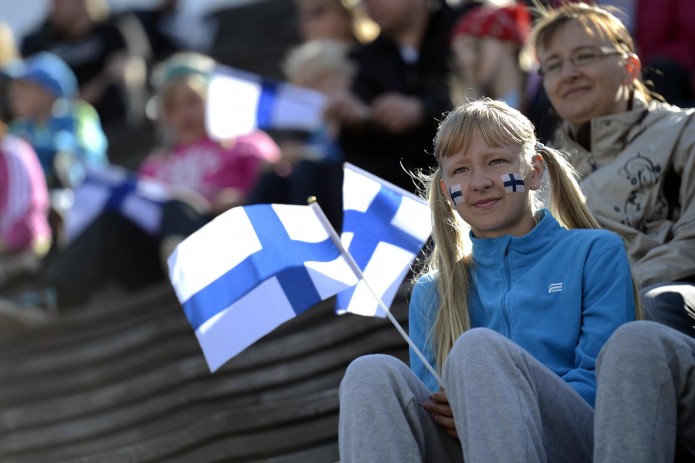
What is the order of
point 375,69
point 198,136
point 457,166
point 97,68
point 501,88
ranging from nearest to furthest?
1. point 457,166
2. point 501,88
3. point 375,69
4. point 198,136
5. point 97,68

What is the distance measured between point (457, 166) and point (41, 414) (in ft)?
9.86

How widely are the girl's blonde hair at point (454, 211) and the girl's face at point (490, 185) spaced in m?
0.02

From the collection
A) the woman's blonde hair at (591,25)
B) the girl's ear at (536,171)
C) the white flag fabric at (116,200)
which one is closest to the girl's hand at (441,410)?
the girl's ear at (536,171)

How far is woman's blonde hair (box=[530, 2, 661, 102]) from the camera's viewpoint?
15.2 ft

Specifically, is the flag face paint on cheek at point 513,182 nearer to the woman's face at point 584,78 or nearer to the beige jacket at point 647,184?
the beige jacket at point 647,184

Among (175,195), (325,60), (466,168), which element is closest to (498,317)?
(466,168)

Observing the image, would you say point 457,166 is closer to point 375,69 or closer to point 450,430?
point 450,430

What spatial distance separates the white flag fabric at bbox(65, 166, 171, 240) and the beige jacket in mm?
3145

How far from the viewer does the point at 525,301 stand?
12.6 feet

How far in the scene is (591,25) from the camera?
4.63m

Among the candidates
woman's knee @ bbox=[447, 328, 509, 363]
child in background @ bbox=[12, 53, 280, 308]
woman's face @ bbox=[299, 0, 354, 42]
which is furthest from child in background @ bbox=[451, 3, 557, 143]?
woman's knee @ bbox=[447, 328, 509, 363]

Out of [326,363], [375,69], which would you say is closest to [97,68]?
[375,69]

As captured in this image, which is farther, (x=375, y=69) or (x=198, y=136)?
(x=198, y=136)

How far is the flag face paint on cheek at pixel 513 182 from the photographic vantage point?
12.8 feet
